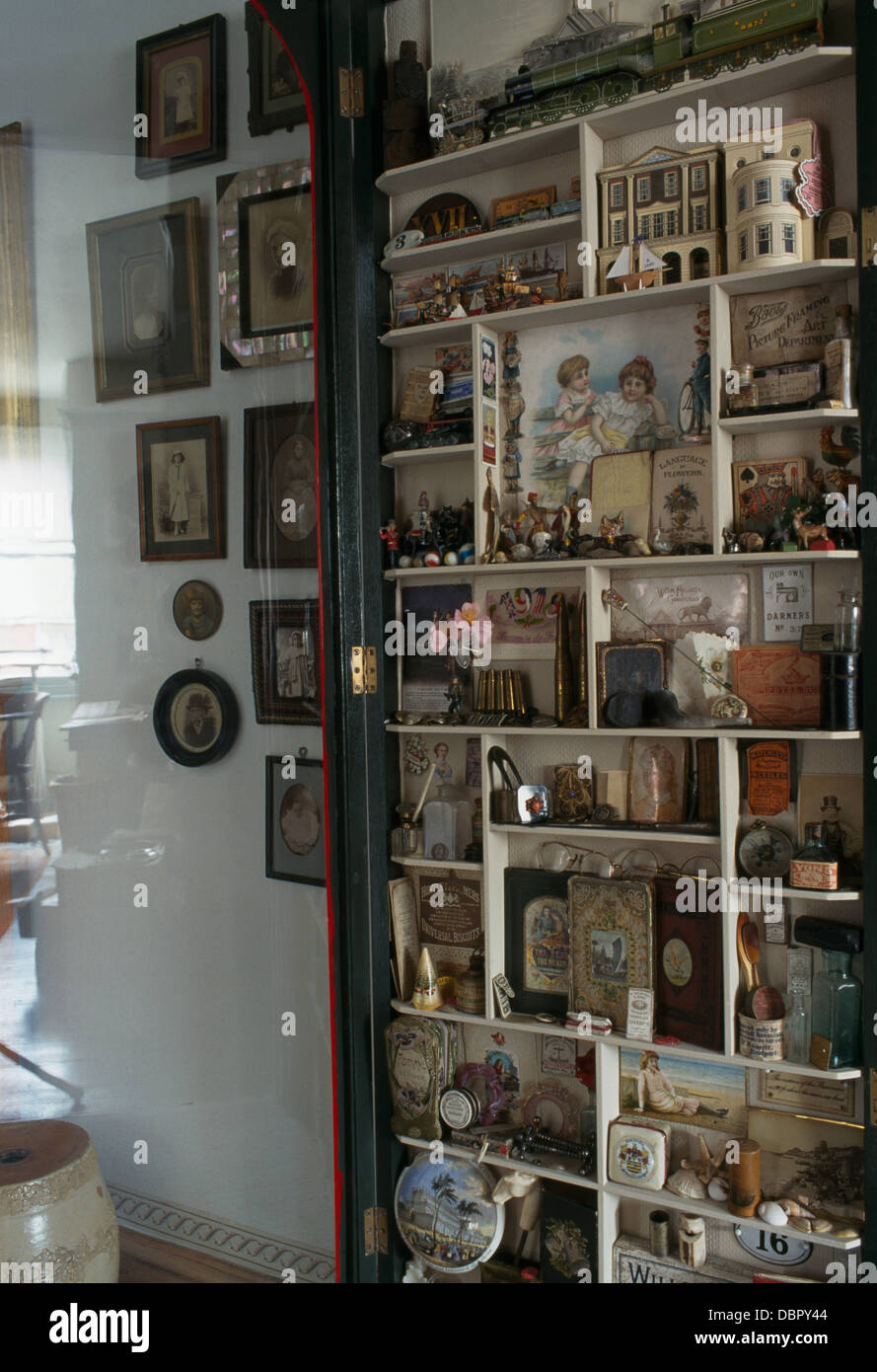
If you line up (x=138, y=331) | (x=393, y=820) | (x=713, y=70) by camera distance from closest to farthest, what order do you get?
(x=138, y=331), (x=713, y=70), (x=393, y=820)

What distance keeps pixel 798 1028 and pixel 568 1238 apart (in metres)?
0.84

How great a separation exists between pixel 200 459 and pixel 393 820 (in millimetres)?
1198

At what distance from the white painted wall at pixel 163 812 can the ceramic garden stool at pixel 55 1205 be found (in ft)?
0.21

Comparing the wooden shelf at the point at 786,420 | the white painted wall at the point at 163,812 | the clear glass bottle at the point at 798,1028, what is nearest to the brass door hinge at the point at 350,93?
the white painted wall at the point at 163,812

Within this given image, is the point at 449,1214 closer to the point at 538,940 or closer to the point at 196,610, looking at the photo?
the point at 538,940

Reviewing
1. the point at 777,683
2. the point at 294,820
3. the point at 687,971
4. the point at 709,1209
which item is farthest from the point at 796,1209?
the point at 294,820

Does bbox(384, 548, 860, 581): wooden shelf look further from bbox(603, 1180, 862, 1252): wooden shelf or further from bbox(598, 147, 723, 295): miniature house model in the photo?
bbox(603, 1180, 862, 1252): wooden shelf

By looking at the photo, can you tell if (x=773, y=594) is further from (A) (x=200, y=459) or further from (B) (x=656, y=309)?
(A) (x=200, y=459)

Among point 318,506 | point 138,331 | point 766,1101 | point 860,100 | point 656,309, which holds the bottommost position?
point 766,1101

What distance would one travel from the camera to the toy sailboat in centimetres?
256

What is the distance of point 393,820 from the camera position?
9.82 feet

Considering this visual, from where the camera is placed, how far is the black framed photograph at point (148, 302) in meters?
2.03

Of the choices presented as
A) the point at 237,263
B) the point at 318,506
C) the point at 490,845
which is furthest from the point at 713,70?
the point at 490,845

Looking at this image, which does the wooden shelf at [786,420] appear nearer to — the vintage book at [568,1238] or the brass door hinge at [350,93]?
the brass door hinge at [350,93]
